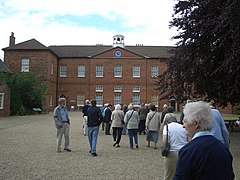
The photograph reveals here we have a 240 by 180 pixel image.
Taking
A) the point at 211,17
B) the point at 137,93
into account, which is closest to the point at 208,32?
the point at 211,17

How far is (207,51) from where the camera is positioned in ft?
47.1

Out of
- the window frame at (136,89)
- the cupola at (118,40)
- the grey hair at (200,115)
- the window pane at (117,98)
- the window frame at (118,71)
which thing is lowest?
the grey hair at (200,115)

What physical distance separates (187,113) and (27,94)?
35609mm

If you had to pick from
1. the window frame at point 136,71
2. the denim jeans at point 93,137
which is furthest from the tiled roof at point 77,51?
the denim jeans at point 93,137

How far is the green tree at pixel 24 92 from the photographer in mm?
34250

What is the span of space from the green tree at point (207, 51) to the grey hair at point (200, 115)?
9.00 m

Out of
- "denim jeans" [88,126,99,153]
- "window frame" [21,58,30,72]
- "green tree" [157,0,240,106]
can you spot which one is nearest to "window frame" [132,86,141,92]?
"window frame" [21,58,30,72]

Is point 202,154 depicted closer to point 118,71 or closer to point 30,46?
point 30,46

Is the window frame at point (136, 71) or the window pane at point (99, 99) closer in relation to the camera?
the window pane at point (99, 99)

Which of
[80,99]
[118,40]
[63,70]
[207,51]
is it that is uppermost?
[118,40]

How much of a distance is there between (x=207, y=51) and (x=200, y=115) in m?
12.3

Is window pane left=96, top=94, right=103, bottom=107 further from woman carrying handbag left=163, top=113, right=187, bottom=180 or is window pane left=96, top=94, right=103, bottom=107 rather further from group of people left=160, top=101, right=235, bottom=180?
group of people left=160, top=101, right=235, bottom=180

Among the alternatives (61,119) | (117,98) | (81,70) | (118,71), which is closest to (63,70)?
(81,70)

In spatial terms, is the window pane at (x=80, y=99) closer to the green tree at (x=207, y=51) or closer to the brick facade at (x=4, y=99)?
the brick facade at (x=4, y=99)
